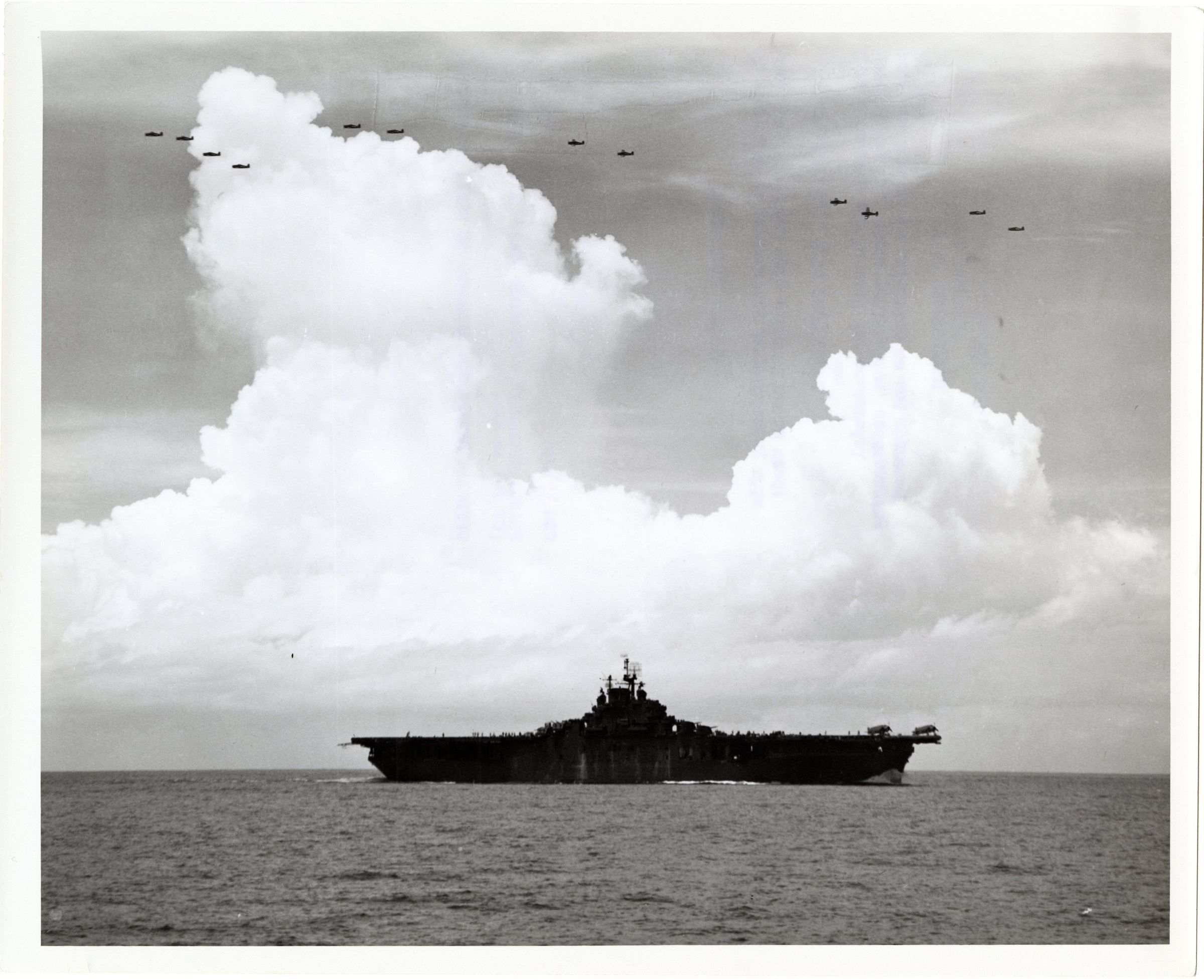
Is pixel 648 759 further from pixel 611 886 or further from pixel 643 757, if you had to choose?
pixel 611 886

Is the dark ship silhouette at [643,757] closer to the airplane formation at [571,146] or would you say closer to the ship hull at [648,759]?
the ship hull at [648,759]

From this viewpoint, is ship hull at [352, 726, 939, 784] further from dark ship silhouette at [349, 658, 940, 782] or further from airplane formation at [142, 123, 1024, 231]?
airplane formation at [142, 123, 1024, 231]

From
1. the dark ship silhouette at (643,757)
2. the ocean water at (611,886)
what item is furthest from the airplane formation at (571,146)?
the dark ship silhouette at (643,757)

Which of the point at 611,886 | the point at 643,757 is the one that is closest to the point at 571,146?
the point at 611,886

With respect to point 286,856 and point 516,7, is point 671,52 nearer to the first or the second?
point 516,7

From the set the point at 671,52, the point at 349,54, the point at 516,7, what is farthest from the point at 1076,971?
the point at 349,54
